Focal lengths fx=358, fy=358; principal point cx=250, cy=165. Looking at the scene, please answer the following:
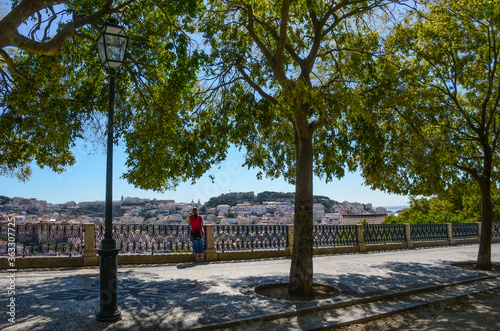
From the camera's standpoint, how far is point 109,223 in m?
6.37

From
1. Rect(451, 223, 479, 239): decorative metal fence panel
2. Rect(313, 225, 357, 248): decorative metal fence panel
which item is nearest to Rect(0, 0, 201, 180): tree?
Rect(313, 225, 357, 248): decorative metal fence panel

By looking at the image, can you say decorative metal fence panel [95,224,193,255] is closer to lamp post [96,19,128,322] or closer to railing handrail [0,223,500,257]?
railing handrail [0,223,500,257]

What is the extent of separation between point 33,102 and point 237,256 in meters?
9.31

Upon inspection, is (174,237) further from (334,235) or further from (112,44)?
(112,44)

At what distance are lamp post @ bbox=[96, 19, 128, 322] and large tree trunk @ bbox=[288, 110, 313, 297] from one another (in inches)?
164

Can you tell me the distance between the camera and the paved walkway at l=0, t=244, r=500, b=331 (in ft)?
20.1

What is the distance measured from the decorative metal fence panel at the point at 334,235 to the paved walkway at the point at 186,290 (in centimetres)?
403

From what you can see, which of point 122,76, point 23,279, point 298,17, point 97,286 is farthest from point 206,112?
point 23,279

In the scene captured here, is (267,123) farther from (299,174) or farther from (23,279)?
(23,279)

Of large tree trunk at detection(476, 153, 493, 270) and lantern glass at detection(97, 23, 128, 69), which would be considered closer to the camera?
lantern glass at detection(97, 23, 128, 69)

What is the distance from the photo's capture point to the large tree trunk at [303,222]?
27.8 feet

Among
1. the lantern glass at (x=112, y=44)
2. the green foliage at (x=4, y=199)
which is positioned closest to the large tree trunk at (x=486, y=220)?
the lantern glass at (x=112, y=44)

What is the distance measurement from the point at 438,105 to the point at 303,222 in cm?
877

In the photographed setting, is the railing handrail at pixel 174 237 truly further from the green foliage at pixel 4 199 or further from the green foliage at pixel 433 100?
the green foliage at pixel 433 100
